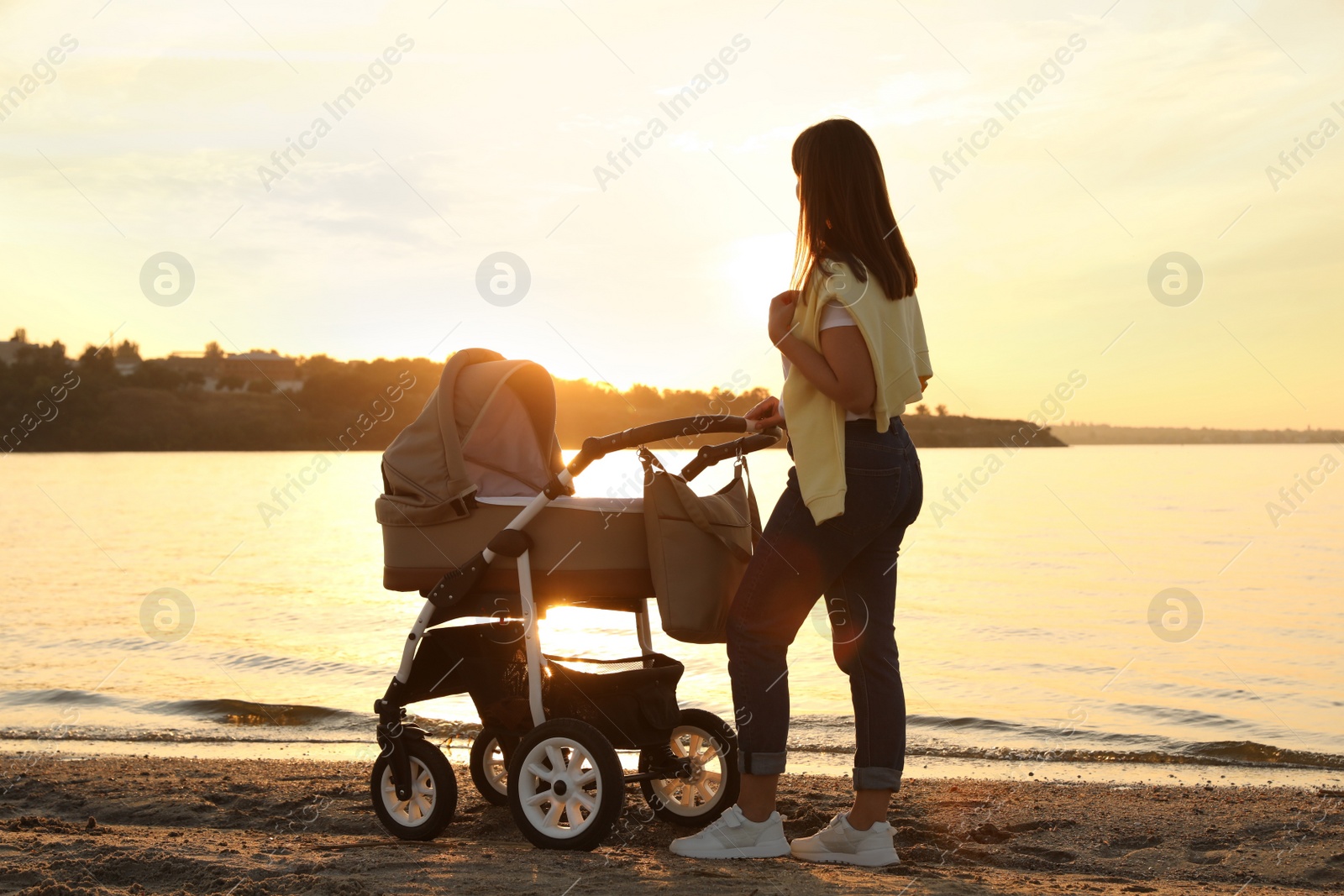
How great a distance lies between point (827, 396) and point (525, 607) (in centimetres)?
111

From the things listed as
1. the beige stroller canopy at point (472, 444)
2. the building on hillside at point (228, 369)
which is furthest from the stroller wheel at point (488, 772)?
the building on hillside at point (228, 369)

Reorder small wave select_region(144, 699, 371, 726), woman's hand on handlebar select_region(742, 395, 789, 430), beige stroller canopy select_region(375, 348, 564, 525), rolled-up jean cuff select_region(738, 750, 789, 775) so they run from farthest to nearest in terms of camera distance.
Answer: small wave select_region(144, 699, 371, 726) < beige stroller canopy select_region(375, 348, 564, 525) < woman's hand on handlebar select_region(742, 395, 789, 430) < rolled-up jean cuff select_region(738, 750, 789, 775)

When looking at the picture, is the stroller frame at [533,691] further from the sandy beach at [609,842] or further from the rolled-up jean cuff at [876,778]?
the rolled-up jean cuff at [876,778]

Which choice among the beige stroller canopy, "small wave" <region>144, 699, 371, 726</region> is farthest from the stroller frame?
"small wave" <region>144, 699, 371, 726</region>

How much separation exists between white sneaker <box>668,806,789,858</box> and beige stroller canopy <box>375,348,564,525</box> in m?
1.18

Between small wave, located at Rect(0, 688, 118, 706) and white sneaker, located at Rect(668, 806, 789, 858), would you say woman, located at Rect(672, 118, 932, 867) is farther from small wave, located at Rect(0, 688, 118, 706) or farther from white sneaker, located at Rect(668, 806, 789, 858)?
small wave, located at Rect(0, 688, 118, 706)

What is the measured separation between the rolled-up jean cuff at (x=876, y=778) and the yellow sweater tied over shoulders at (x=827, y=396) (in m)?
0.76

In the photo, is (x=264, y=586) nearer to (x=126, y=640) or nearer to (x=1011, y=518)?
(x=126, y=640)

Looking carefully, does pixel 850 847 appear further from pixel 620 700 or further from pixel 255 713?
pixel 255 713

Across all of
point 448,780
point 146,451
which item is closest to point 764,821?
point 448,780

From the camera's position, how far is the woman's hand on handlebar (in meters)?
2.98

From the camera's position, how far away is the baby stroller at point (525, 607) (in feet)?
10.00

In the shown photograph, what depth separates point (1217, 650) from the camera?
943 centimetres

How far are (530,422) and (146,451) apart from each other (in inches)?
3640
